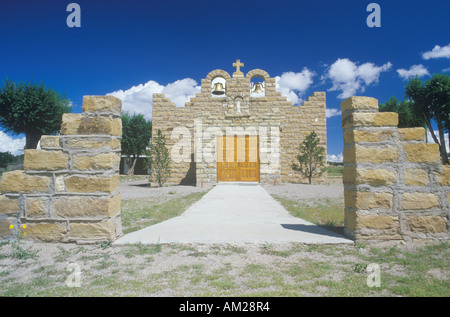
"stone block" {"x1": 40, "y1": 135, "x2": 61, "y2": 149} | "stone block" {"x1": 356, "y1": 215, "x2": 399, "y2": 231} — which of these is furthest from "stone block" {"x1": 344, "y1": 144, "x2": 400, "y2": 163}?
"stone block" {"x1": 40, "y1": 135, "x2": 61, "y2": 149}

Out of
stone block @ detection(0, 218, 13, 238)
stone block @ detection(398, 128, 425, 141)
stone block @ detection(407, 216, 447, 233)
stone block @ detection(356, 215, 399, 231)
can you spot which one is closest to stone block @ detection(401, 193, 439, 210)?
stone block @ detection(407, 216, 447, 233)

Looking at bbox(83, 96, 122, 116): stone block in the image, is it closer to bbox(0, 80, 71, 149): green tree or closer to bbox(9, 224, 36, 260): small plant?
bbox(9, 224, 36, 260): small plant

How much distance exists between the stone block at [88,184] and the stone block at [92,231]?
47 centimetres

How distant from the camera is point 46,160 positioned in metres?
3.84

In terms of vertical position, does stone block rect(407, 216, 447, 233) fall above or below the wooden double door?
below

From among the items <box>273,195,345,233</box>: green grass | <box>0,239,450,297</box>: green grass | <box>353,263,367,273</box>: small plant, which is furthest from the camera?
<box>273,195,345,233</box>: green grass

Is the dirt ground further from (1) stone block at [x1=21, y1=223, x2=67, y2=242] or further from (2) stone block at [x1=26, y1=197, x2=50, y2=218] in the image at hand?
(2) stone block at [x1=26, y1=197, x2=50, y2=218]

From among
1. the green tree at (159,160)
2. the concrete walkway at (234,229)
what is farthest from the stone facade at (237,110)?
the concrete walkway at (234,229)

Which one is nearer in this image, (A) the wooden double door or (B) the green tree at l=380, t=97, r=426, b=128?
(A) the wooden double door

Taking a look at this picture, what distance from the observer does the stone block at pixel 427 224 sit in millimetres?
3740

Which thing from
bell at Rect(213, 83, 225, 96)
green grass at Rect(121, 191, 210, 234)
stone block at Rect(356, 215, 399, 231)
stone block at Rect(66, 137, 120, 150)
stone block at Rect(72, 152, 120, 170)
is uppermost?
bell at Rect(213, 83, 225, 96)

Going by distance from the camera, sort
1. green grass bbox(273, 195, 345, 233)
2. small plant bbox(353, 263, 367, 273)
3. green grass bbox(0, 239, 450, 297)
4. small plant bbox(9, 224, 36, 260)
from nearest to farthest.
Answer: green grass bbox(0, 239, 450, 297), small plant bbox(353, 263, 367, 273), small plant bbox(9, 224, 36, 260), green grass bbox(273, 195, 345, 233)

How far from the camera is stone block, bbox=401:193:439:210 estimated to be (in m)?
3.73

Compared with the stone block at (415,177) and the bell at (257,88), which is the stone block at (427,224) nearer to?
the stone block at (415,177)
